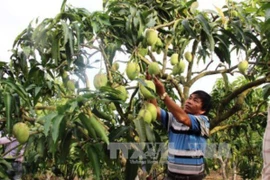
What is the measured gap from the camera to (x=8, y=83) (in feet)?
4.03

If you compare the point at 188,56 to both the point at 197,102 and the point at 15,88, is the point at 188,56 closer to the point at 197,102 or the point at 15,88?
the point at 197,102

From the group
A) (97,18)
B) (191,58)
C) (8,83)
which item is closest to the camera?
(8,83)

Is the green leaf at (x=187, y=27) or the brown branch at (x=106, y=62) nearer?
the brown branch at (x=106, y=62)

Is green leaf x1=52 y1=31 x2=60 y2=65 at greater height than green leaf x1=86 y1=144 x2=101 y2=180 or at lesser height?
greater

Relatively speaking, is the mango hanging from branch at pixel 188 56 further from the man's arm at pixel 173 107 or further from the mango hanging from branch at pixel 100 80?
the mango hanging from branch at pixel 100 80

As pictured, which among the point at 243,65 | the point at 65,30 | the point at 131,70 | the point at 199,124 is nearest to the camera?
the point at 65,30

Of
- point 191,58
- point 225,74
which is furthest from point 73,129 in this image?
point 225,74

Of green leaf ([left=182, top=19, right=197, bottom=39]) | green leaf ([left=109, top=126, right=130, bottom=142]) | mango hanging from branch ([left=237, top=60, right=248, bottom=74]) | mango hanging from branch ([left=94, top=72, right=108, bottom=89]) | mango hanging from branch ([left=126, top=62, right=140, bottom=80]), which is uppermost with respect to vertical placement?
green leaf ([left=182, top=19, right=197, bottom=39])

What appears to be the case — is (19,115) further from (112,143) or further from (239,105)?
(239,105)

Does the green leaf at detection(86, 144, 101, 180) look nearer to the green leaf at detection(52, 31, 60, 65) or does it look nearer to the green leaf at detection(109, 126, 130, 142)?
the green leaf at detection(109, 126, 130, 142)

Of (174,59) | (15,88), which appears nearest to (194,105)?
(174,59)

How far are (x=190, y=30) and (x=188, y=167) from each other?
625mm

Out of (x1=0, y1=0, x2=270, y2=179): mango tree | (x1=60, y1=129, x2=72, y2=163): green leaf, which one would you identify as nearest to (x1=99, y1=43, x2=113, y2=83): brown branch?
(x1=0, y1=0, x2=270, y2=179): mango tree

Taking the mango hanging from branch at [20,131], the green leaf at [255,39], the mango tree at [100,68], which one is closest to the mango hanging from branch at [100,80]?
the mango tree at [100,68]
